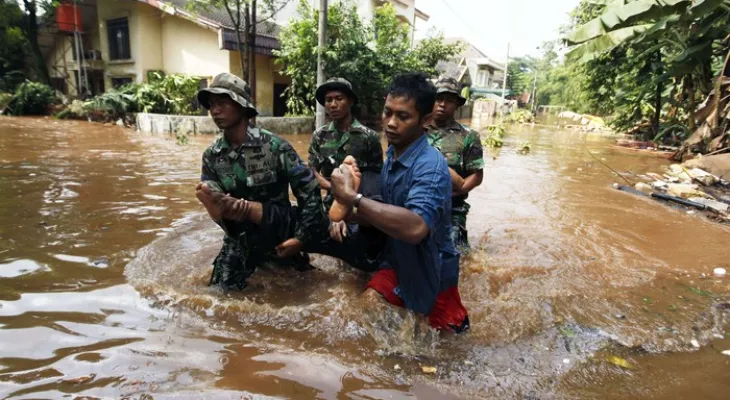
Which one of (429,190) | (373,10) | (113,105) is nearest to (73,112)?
(113,105)

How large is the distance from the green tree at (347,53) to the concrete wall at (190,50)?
2970 millimetres

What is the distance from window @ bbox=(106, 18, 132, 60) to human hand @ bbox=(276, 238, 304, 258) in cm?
2048

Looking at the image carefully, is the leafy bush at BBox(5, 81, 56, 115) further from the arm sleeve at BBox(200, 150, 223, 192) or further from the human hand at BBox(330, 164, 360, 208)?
the human hand at BBox(330, 164, 360, 208)

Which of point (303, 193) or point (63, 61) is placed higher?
point (63, 61)

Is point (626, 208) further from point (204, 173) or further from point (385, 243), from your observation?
point (204, 173)

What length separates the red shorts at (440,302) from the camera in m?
2.70

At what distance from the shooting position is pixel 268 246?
11.1 feet

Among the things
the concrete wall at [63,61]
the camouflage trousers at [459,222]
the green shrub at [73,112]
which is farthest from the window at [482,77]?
the camouflage trousers at [459,222]

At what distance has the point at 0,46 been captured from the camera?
21906 millimetres

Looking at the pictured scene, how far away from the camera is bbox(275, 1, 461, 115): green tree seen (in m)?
15.4

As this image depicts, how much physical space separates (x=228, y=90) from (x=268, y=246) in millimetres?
1216

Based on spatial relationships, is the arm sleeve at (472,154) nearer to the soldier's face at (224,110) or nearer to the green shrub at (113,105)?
the soldier's face at (224,110)

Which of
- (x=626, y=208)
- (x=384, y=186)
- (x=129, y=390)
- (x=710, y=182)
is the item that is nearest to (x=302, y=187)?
(x=384, y=186)

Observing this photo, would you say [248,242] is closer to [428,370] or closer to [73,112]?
[428,370]
